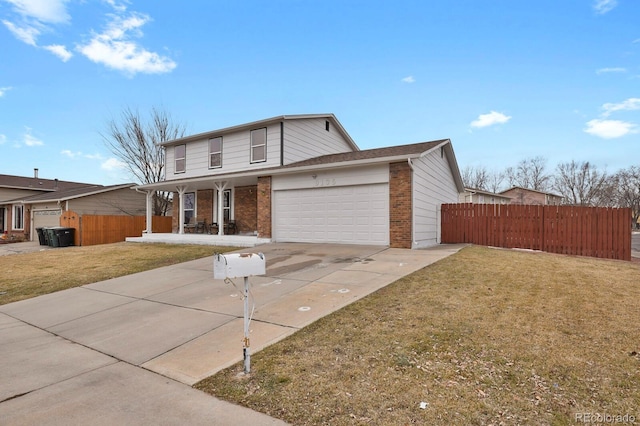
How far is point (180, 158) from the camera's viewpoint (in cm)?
1912

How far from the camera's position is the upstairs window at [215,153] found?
17.5 metres

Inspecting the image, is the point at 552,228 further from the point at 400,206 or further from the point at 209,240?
the point at 209,240

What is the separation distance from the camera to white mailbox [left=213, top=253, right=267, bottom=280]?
3.22m

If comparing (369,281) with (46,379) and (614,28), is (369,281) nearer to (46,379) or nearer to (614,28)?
(46,379)

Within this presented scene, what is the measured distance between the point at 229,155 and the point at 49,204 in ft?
55.8

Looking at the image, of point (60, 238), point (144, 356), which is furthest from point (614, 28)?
point (60, 238)

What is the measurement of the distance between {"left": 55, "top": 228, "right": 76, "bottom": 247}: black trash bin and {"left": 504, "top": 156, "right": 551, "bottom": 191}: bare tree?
53605 millimetres

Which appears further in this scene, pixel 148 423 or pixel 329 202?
pixel 329 202

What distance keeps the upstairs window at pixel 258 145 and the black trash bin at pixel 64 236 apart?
12.3 meters

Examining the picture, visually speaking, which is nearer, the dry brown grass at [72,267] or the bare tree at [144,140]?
the dry brown grass at [72,267]

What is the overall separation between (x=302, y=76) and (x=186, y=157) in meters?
8.12

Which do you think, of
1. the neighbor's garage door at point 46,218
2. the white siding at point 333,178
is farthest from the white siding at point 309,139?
the neighbor's garage door at point 46,218

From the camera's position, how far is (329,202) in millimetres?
12641

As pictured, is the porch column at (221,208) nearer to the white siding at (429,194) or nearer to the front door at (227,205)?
the front door at (227,205)
